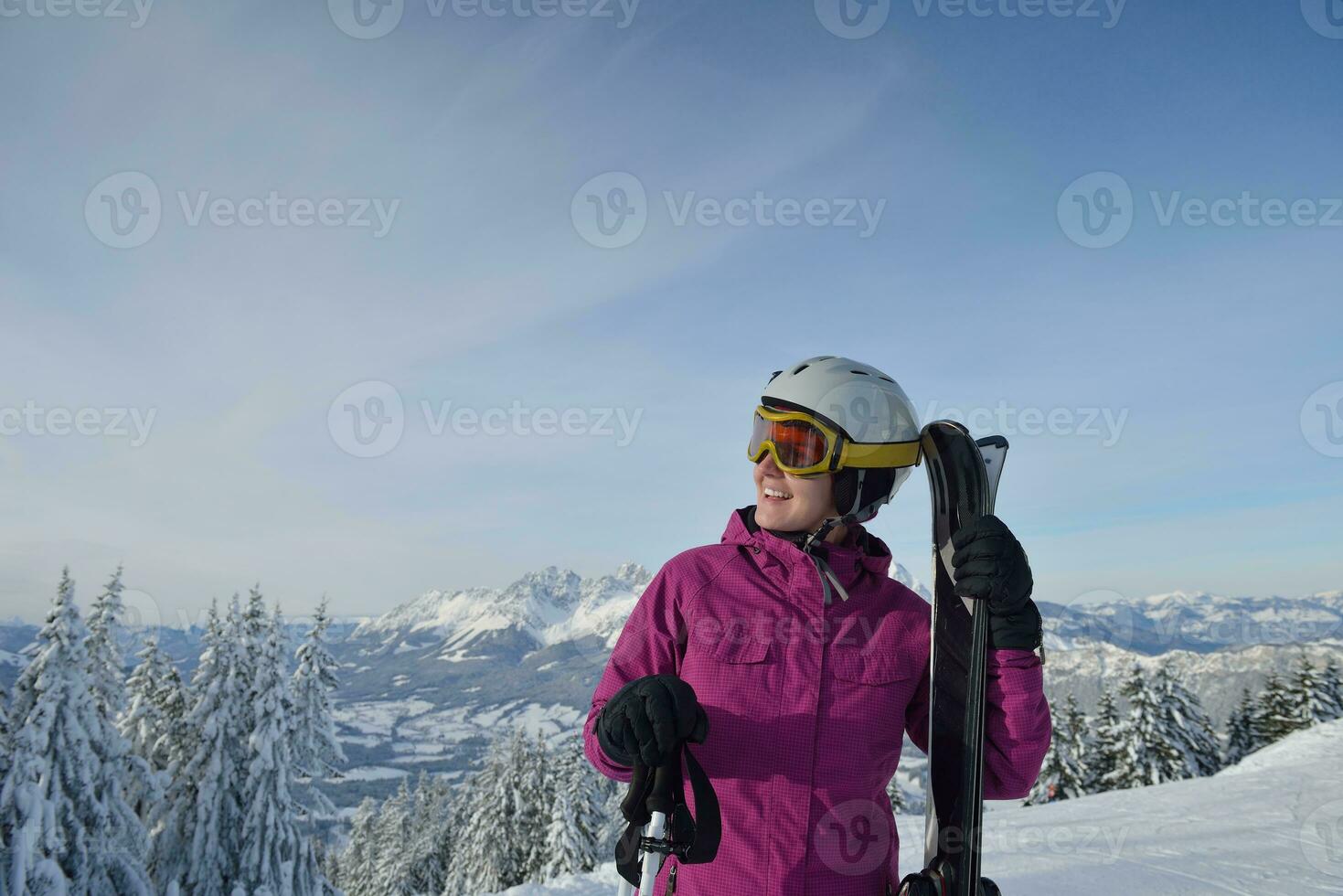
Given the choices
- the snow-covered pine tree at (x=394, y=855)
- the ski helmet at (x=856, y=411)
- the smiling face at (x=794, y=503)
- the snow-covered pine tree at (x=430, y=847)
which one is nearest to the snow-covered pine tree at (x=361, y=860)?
the snow-covered pine tree at (x=394, y=855)

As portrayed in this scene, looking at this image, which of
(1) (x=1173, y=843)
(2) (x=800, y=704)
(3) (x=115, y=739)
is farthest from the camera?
(3) (x=115, y=739)

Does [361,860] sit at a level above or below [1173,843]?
below

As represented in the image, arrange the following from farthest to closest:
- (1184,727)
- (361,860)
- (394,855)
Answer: (361,860) → (394,855) → (1184,727)

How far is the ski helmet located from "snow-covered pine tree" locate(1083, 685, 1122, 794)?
110 feet

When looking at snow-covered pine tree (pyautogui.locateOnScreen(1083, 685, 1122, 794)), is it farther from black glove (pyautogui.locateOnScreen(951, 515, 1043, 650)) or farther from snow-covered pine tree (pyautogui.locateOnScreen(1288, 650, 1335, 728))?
black glove (pyautogui.locateOnScreen(951, 515, 1043, 650))

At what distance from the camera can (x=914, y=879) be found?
2582mm

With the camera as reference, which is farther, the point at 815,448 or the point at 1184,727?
the point at 1184,727

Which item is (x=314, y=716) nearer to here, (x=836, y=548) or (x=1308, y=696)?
(x=836, y=548)

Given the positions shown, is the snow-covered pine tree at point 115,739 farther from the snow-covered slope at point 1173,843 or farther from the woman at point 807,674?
the woman at point 807,674

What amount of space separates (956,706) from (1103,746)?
114ft

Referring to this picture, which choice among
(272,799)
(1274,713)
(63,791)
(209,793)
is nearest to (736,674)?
(63,791)

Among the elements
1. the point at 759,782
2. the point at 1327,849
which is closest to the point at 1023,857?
the point at 1327,849

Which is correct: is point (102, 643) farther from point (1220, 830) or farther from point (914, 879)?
point (1220, 830)

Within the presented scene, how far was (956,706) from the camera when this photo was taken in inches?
104
